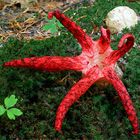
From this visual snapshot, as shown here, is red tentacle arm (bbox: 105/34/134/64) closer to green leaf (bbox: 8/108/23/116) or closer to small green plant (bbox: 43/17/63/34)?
green leaf (bbox: 8/108/23/116)

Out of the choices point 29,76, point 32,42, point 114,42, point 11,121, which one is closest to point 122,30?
point 114,42

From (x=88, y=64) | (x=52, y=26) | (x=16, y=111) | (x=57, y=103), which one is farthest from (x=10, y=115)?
(x=52, y=26)

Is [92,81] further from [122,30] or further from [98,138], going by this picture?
[122,30]

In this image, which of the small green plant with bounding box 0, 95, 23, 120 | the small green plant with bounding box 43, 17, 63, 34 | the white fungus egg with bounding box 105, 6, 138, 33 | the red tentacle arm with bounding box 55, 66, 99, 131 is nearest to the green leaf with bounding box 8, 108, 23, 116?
the small green plant with bounding box 0, 95, 23, 120

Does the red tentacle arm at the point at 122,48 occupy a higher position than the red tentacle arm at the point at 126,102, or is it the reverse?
the red tentacle arm at the point at 122,48

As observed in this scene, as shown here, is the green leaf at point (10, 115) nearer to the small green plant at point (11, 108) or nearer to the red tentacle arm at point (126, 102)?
the small green plant at point (11, 108)

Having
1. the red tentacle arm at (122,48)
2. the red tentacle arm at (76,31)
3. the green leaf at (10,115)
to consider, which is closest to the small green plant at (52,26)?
the red tentacle arm at (76,31)

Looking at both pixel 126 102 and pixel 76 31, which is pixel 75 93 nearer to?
pixel 126 102
